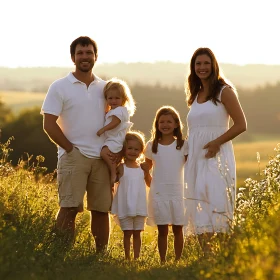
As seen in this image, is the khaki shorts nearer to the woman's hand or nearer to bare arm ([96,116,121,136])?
bare arm ([96,116,121,136])

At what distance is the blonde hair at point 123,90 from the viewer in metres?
9.55

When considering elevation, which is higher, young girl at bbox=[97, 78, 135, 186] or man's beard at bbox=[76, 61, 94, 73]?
man's beard at bbox=[76, 61, 94, 73]

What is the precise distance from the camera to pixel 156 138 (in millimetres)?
9680

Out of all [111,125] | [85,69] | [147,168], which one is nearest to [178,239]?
[147,168]

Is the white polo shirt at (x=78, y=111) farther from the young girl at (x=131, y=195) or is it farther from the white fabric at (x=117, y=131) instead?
the young girl at (x=131, y=195)

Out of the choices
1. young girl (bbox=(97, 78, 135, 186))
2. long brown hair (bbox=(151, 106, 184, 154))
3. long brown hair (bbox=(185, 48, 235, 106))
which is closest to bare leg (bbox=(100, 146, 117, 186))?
young girl (bbox=(97, 78, 135, 186))

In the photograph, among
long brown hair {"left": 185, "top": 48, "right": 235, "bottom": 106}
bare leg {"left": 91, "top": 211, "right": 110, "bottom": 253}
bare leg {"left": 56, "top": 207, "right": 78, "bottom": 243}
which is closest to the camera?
long brown hair {"left": 185, "top": 48, "right": 235, "bottom": 106}

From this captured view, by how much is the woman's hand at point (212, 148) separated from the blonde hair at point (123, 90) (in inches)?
52.1

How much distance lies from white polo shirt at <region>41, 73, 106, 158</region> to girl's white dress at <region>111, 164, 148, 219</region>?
0.53 meters

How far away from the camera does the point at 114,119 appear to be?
372 inches

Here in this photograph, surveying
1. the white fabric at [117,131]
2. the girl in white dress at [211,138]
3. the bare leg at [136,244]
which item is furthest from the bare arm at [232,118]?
the bare leg at [136,244]

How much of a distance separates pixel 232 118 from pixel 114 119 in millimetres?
1534

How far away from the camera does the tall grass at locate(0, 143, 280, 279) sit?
573 centimetres

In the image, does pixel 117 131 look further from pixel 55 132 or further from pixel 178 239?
pixel 178 239
